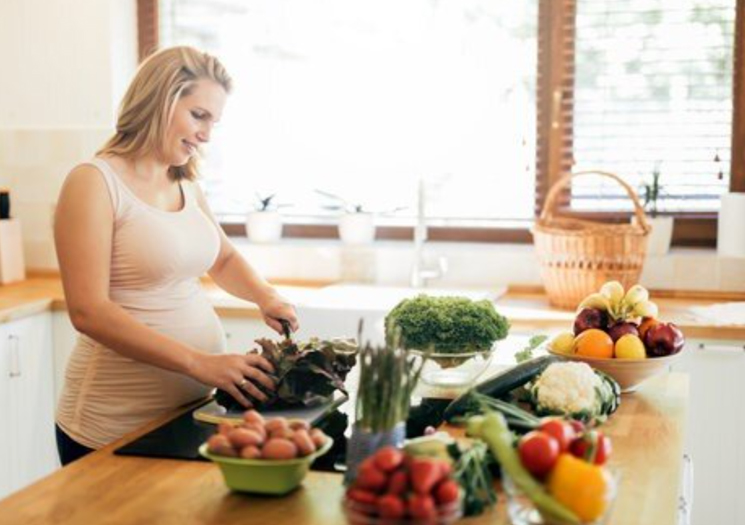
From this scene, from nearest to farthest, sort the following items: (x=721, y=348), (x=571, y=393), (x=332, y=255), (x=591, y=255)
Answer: (x=571, y=393) < (x=721, y=348) < (x=591, y=255) < (x=332, y=255)

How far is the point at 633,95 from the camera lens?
4.07 m

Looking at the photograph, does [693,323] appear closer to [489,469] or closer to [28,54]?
[489,469]

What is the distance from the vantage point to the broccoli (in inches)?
88.7

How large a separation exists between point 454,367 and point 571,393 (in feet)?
0.87

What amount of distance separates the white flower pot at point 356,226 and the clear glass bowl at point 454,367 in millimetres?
2027

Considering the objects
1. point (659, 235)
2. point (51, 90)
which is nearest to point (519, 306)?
point (659, 235)

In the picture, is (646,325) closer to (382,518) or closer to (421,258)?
(382,518)

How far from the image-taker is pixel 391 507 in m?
1.39

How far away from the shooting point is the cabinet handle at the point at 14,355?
3744 millimetres

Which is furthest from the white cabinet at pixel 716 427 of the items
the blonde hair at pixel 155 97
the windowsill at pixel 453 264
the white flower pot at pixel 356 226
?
the blonde hair at pixel 155 97

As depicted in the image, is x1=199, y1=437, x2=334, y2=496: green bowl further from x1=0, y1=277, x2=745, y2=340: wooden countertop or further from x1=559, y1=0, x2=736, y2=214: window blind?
x1=559, y1=0, x2=736, y2=214: window blind

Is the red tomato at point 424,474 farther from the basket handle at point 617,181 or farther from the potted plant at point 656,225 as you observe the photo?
the potted plant at point 656,225

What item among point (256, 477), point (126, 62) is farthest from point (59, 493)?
point (126, 62)

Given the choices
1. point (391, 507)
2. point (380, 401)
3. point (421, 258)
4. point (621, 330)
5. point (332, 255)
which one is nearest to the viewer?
point (391, 507)
